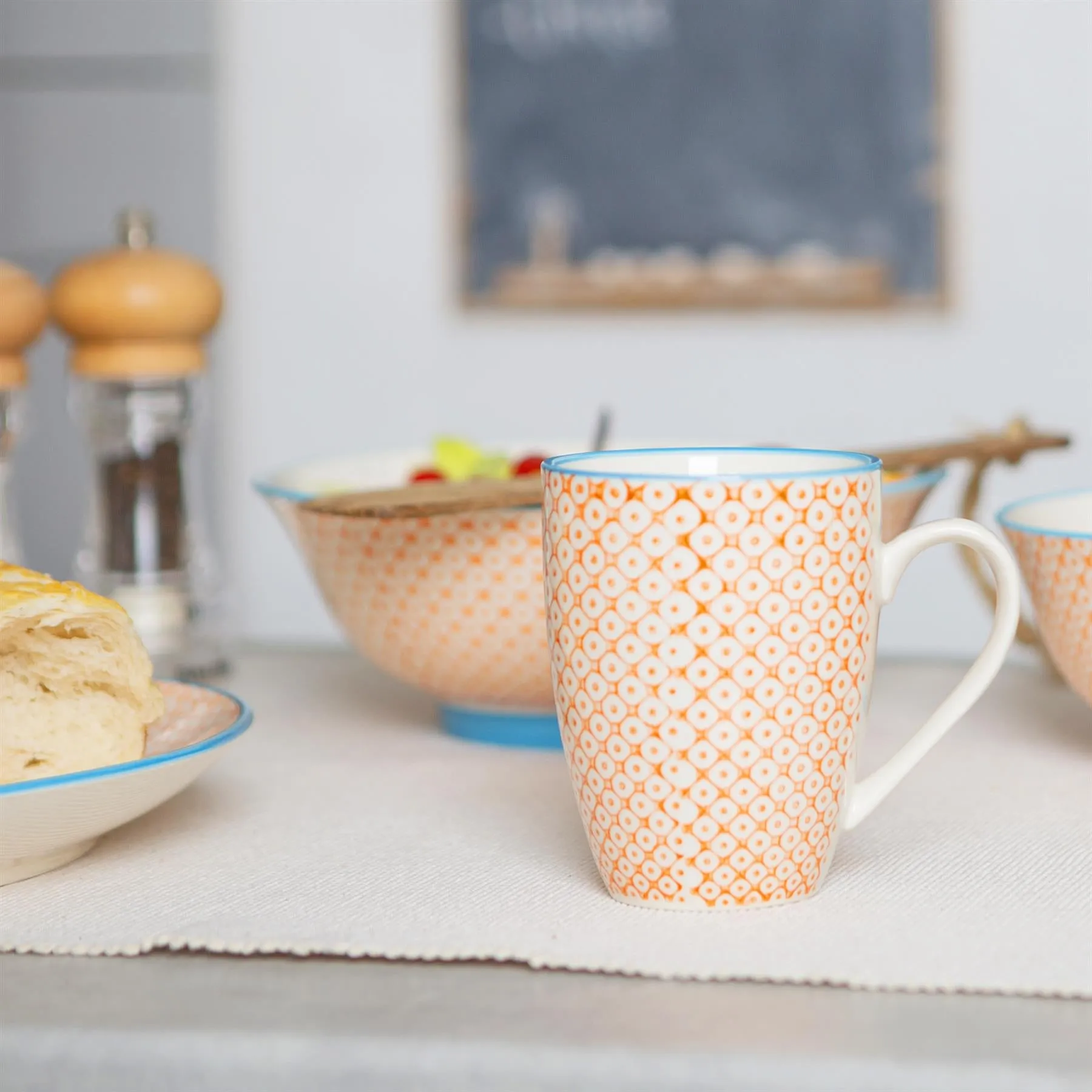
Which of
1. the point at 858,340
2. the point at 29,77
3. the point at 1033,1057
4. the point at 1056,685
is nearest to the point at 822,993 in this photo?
the point at 1033,1057

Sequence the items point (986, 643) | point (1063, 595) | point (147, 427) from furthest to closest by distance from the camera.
A: point (147, 427) → point (1063, 595) → point (986, 643)

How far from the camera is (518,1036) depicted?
16.4 inches

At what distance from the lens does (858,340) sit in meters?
2.65

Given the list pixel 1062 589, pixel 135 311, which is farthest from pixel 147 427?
pixel 1062 589

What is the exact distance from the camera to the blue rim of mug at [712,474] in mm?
478

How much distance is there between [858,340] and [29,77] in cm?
151

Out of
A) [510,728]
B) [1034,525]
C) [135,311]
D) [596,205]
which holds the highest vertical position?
[596,205]

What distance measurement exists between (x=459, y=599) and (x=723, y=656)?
26 cm

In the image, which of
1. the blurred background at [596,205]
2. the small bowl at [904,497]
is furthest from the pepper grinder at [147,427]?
the blurred background at [596,205]

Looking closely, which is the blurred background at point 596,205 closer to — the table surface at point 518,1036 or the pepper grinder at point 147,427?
the pepper grinder at point 147,427

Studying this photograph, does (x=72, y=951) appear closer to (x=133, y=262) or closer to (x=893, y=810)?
(x=893, y=810)

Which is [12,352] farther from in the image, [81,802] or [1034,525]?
[1034,525]

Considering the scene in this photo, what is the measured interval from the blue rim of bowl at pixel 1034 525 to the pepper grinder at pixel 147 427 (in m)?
0.46

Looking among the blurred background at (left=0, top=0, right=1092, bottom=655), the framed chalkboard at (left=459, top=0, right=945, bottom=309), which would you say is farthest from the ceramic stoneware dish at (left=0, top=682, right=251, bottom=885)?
the framed chalkboard at (left=459, top=0, right=945, bottom=309)
